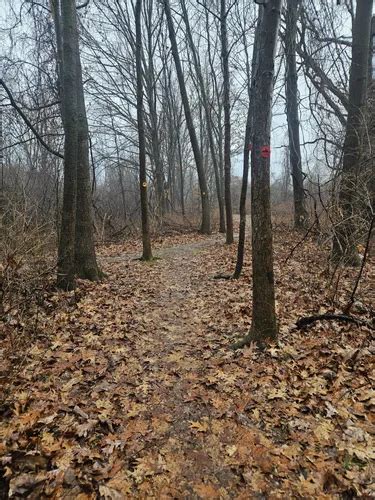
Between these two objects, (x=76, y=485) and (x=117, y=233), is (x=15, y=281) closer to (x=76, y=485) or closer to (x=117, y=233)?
(x=76, y=485)

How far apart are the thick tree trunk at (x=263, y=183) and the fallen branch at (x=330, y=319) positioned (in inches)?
24.2

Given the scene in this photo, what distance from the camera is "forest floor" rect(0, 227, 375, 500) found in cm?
232

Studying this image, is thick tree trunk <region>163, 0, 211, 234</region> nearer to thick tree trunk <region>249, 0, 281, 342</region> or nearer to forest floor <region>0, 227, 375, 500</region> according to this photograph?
forest floor <region>0, 227, 375, 500</region>

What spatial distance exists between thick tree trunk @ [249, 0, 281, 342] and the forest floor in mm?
457

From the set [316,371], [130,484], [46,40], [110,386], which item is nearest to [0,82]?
[46,40]

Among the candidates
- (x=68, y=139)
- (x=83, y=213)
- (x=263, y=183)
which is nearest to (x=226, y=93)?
(x=68, y=139)

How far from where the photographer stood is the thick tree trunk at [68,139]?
19.3 ft

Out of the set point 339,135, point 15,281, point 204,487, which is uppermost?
point 339,135

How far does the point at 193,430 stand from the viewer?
2.85 m

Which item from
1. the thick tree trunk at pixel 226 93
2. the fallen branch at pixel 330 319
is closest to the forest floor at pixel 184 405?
the fallen branch at pixel 330 319

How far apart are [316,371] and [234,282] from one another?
3651 millimetres

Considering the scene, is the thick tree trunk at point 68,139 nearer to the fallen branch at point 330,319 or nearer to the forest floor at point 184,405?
the forest floor at point 184,405

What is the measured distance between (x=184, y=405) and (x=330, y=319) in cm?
262

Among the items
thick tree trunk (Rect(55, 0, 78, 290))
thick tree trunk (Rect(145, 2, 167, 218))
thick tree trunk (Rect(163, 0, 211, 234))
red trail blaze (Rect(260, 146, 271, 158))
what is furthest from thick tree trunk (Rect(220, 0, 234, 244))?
red trail blaze (Rect(260, 146, 271, 158))
